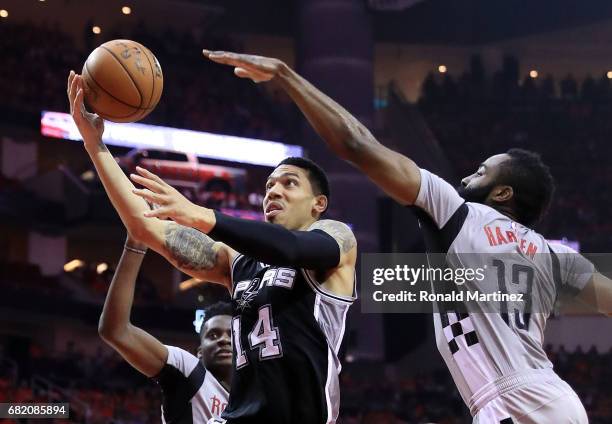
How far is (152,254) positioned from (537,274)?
21.1 m

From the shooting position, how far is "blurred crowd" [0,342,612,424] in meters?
16.4

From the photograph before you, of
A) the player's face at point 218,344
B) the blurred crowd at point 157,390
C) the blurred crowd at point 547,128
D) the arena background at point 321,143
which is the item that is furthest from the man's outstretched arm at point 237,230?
the blurred crowd at point 547,128

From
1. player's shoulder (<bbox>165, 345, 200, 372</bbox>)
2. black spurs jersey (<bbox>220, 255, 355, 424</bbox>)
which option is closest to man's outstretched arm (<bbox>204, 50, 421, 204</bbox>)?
black spurs jersey (<bbox>220, 255, 355, 424</bbox>)

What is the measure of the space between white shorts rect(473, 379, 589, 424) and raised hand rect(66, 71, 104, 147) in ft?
7.26

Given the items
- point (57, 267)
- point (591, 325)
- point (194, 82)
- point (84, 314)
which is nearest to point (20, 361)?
point (84, 314)

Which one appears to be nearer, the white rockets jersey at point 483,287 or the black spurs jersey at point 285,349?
the white rockets jersey at point 483,287

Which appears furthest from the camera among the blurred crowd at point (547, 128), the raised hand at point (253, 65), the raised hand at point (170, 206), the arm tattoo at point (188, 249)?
the blurred crowd at point (547, 128)

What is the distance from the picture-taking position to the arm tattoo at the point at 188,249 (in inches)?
183

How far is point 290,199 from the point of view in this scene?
4.58 metres

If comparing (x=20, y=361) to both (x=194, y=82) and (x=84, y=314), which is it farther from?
(x=194, y=82)

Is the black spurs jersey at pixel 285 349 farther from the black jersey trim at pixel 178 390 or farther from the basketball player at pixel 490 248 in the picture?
the black jersey trim at pixel 178 390

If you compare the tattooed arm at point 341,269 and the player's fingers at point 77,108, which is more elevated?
the player's fingers at point 77,108

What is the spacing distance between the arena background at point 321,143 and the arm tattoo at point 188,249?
13.5 meters

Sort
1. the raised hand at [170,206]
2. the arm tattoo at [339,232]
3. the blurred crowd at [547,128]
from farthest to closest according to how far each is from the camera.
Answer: the blurred crowd at [547,128], the arm tattoo at [339,232], the raised hand at [170,206]
